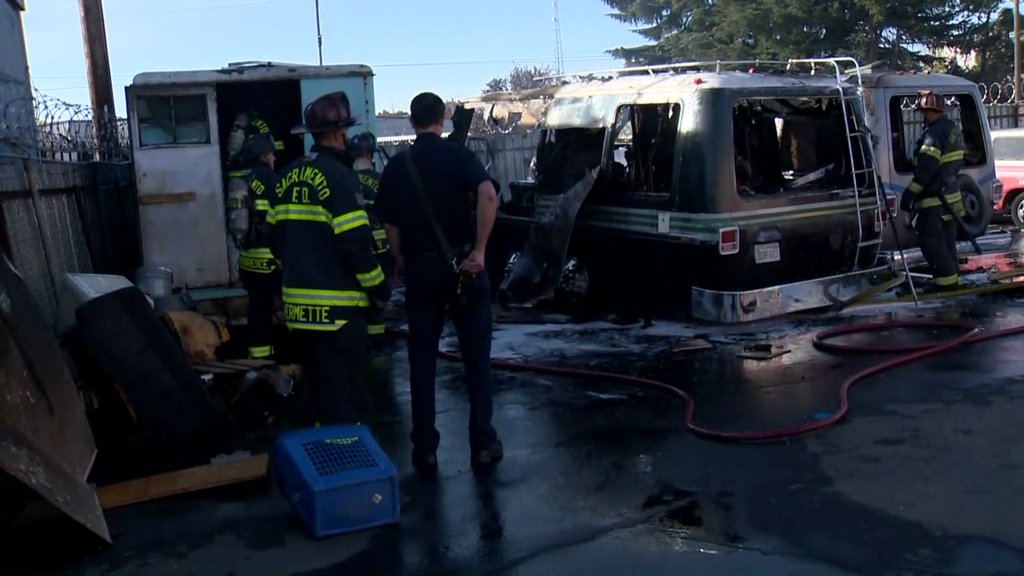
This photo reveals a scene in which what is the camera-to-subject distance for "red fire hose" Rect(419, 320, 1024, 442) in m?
5.56

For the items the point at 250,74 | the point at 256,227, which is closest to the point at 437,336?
the point at 256,227

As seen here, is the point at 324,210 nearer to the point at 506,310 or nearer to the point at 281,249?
the point at 281,249

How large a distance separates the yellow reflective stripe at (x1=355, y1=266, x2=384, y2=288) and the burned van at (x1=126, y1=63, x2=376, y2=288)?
14.3 feet

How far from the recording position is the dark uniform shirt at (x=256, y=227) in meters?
6.93

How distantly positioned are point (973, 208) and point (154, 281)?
7571 millimetres

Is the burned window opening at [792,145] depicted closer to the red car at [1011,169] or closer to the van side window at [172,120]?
the van side window at [172,120]

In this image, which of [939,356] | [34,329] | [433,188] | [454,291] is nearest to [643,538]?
[454,291]

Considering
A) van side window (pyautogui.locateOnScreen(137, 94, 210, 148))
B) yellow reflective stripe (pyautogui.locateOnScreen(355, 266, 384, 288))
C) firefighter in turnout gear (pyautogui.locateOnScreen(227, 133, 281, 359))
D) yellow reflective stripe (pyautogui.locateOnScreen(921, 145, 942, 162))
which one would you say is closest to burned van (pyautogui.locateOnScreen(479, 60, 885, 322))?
yellow reflective stripe (pyautogui.locateOnScreen(921, 145, 942, 162))

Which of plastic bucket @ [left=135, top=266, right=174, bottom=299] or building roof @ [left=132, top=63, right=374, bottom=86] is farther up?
building roof @ [left=132, top=63, right=374, bottom=86]

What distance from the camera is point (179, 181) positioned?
9211 mm

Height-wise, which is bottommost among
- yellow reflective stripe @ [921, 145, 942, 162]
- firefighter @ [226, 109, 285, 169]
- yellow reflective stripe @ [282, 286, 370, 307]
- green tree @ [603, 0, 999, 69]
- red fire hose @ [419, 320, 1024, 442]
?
red fire hose @ [419, 320, 1024, 442]

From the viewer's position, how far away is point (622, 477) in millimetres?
5082

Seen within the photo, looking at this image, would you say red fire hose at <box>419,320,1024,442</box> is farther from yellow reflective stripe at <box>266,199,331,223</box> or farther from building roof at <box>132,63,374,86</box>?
building roof at <box>132,63,374,86</box>

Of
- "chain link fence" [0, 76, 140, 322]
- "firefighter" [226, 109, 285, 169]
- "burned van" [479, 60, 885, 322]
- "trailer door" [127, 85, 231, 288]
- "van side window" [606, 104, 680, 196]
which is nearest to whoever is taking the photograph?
"chain link fence" [0, 76, 140, 322]
